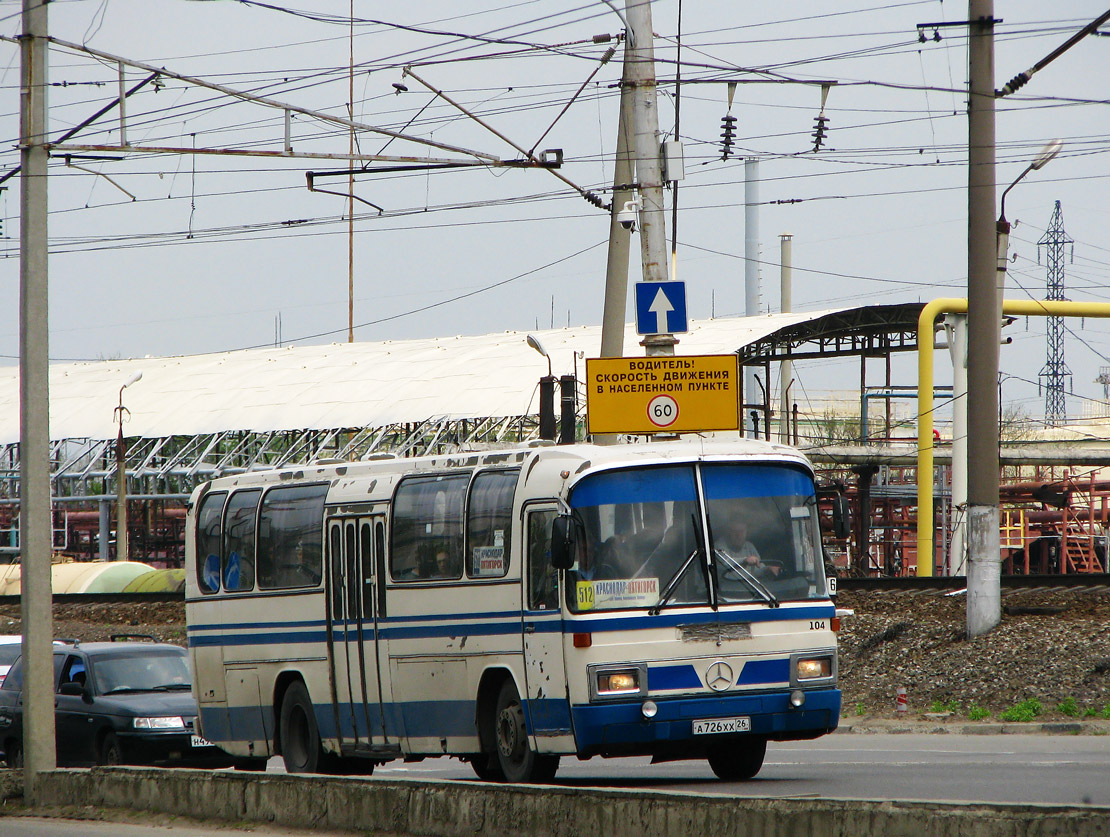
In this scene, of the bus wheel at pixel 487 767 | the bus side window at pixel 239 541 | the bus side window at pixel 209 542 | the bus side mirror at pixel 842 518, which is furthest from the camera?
the bus side window at pixel 209 542

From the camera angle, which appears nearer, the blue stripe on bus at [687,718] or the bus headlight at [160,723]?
the blue stripe on bus at [687,718]

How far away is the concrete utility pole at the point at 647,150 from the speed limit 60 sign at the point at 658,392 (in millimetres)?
441

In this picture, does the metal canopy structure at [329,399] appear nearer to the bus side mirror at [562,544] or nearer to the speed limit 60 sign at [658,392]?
the speed limit 60 sign at [658,392]

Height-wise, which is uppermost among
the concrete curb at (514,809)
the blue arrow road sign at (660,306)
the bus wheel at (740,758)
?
the blue arrow road sign at (660,306)

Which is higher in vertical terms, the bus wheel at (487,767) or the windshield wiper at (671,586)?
the windshield wiper at (671,586)

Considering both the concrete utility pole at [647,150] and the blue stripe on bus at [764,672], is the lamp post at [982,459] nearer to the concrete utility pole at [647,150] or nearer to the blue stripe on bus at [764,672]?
the concrete utility pole at [647,150]

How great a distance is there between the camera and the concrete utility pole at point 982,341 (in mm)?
21609

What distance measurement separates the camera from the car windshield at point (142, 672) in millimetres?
17469

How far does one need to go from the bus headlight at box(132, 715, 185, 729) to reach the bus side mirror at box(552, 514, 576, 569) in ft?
23.0

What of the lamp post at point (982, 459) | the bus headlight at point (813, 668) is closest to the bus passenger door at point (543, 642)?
the bus headlight at point (813, 668)

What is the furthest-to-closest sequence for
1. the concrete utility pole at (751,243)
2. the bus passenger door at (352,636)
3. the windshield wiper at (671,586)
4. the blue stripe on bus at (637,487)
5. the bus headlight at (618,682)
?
the concrete utility pole at (751,243)
the bus passenger door at (352,636)
the blue stripe on bus at (637,487)
the windshield wiper at (671,586)
the bus headlight at (618,682)

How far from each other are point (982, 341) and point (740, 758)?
10.5m

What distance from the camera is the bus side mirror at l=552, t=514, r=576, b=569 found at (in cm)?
1153

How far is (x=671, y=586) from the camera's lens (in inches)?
470
